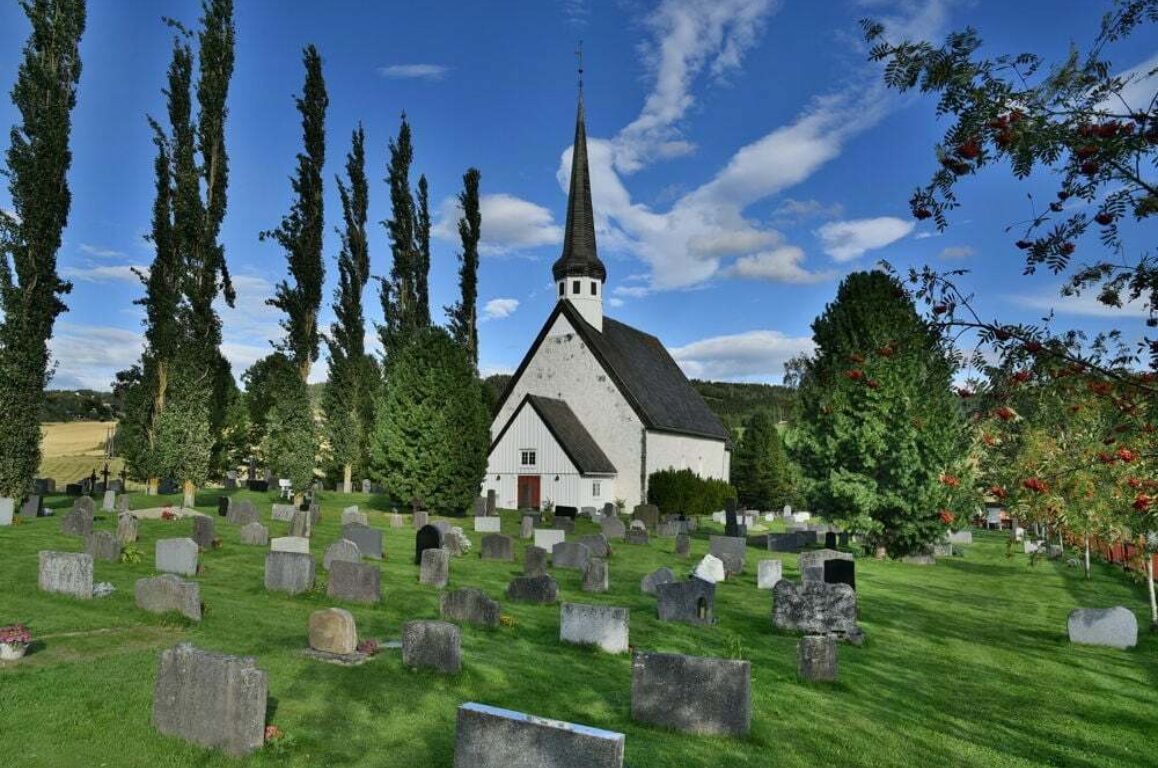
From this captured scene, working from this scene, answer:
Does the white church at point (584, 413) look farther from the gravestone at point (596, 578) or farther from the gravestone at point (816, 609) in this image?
the gravestone at point (816, 609)

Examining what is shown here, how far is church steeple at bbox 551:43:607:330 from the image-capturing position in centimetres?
4662

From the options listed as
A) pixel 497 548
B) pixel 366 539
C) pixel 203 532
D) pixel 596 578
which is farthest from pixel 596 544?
pixel 203 532

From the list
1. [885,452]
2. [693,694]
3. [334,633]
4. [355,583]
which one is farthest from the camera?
[885,452]

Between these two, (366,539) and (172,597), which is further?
(366,539)

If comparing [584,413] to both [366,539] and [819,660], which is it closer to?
[366,539]

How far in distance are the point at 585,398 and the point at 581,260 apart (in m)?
8.93

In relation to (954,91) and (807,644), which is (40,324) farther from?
(954,91)

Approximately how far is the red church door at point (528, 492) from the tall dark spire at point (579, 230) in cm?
1365

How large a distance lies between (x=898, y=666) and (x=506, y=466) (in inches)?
1187

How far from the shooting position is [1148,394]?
479 centimetres

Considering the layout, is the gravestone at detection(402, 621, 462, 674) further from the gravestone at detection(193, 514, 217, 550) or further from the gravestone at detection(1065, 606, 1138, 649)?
the gravestone at detection(1065, 606, 1138, 649)

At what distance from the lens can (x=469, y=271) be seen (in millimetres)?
52844

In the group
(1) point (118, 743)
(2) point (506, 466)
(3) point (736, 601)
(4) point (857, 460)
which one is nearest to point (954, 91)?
(1) point (118, 743)

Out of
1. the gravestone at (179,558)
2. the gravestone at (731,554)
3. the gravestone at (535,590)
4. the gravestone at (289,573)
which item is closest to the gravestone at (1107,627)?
the gravestone at (731,554)
